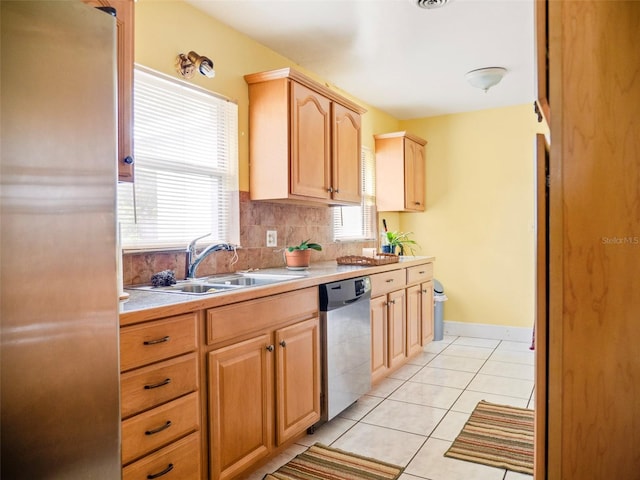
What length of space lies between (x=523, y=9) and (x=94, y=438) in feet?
9.61

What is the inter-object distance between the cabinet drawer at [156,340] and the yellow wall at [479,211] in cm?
309

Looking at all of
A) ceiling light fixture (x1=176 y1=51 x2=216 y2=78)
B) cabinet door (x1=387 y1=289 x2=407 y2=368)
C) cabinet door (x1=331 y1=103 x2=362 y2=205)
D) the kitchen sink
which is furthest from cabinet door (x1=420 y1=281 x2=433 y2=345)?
ceiling light fixture (x1=176 y1=51 x2=216 y2=78)

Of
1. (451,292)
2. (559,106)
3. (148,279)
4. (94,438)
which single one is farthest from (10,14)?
(451,292)

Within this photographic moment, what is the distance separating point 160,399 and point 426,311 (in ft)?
9.83

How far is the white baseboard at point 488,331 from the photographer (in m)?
4.64

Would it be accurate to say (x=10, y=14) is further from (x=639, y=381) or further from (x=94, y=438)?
(x=639, y=381)

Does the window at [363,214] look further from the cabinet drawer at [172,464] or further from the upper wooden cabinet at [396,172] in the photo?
A: the cabinet drawer at [172,464]

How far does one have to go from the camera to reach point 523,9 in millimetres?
2609

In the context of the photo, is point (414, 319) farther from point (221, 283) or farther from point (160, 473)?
point (160, 473)

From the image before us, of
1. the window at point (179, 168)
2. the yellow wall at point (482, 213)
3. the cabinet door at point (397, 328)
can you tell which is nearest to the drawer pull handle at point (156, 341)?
the window at point (179, 168)

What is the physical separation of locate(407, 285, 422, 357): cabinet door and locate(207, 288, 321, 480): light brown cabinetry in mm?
1446

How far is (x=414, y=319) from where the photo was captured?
3.86 meters

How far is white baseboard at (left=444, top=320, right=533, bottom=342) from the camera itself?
4.64 m

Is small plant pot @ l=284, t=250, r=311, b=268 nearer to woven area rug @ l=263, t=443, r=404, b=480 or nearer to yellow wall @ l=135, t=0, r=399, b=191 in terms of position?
yellow wall @ l=135, t=0, r=399, b=191
